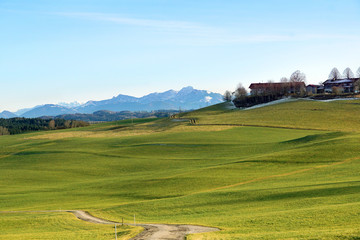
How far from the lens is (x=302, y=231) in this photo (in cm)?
2533

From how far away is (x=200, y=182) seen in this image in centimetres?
5438

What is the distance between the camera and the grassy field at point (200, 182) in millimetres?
30312

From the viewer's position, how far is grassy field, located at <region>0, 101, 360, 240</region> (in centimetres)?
3031

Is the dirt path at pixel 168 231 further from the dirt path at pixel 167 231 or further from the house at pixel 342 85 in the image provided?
the house at pixel 342 85

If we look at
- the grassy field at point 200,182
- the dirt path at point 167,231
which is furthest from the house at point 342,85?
the dirt path at point 167,231

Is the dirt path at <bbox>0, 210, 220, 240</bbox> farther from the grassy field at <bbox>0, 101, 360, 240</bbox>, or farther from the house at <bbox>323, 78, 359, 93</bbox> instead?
the house at <bbox>323, 78, 359, 93</bbox>

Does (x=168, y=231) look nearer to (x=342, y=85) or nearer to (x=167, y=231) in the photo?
(x=167, y=231)

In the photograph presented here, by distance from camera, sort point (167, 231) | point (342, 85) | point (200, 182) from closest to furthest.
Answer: point (167, 231), point (200, 182), point (342, 85)

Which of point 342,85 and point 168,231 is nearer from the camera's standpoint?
point 168,231

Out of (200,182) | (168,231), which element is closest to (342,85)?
(200,182)

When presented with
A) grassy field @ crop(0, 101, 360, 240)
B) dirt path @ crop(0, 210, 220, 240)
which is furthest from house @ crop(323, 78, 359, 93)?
dirt path @ crop(0, 210, 220, 240)

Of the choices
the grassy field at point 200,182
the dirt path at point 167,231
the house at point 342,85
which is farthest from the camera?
the house at point 342,85

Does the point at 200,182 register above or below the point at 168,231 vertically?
below

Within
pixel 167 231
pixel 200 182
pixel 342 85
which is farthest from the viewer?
pixel 342 85
